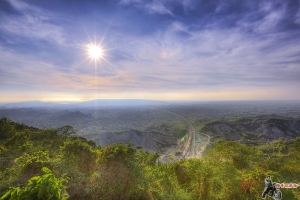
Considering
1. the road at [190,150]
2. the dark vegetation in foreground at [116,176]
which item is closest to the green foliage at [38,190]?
the dark vegetation in foreground at [116,176]

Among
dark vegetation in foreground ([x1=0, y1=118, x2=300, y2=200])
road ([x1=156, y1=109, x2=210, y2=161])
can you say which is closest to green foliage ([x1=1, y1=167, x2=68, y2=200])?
dark vegetation in foreground ([x1=0, y1=118, x2=300, y2=200])

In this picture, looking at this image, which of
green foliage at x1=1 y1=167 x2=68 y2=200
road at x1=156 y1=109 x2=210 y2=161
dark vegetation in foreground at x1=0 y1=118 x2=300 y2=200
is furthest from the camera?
road at x1=156 y1=109 x2=210 y2=161

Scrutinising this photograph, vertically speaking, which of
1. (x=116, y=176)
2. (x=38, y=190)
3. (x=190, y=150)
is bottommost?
(x=190, y=150)

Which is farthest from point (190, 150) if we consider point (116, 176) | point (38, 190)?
point (38, 190)

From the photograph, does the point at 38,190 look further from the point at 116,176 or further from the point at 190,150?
the point at 190,150

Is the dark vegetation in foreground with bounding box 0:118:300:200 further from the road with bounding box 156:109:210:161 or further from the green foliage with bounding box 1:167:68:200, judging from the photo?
the road with bounding box 156:109:210:161

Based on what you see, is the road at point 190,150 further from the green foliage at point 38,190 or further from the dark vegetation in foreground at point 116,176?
the green foliage at point 38,190

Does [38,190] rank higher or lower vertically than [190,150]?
higher

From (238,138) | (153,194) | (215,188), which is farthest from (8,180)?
(238,138)

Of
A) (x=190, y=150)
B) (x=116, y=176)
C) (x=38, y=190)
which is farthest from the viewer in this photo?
(x=190, y=150)

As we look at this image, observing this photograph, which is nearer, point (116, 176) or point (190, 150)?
point (116, 176)

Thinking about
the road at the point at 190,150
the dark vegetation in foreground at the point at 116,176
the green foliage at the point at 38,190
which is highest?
the green foliage at the point at 38,190
